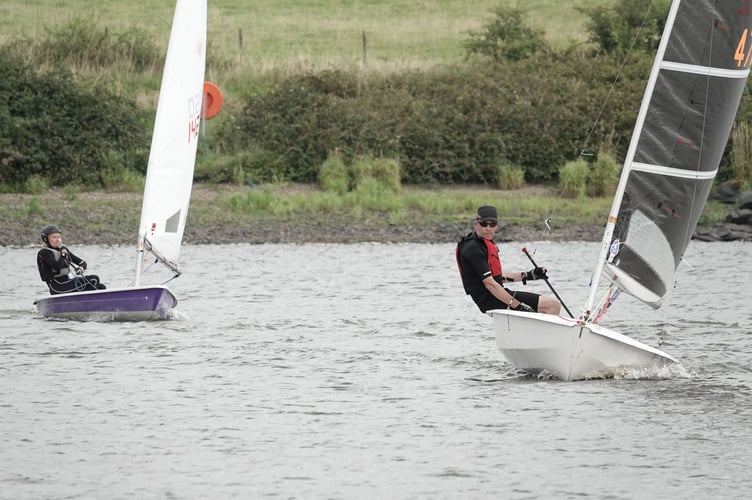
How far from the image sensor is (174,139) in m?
19.6

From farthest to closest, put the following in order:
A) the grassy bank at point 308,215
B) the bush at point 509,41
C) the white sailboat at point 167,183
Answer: the bush at point 509,41 < the grassy bank at point 308,215 < the white sailboat at point 167,183

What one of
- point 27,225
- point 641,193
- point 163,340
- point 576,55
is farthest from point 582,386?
point 576,55

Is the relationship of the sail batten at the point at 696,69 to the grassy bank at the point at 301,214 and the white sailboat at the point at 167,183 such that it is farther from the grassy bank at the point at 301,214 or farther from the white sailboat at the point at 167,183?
the grassy bank at the point at 301,214

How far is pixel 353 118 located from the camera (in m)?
34.8

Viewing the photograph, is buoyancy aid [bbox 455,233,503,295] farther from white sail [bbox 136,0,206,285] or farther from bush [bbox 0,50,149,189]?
bush [bbox 0,50,149,189]

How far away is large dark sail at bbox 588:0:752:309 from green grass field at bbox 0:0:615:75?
86.3 ft

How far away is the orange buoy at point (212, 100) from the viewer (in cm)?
3441

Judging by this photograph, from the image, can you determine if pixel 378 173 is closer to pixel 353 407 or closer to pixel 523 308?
pixel 523 308

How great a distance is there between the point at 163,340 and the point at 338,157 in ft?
53.5

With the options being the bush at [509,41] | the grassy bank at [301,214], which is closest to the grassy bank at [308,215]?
the grassy bank at [301,214]

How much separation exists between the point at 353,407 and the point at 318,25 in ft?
129

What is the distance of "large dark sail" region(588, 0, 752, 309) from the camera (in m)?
13.3

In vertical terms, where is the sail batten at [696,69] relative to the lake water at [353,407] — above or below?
above

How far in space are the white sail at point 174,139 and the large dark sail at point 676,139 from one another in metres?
7.65
